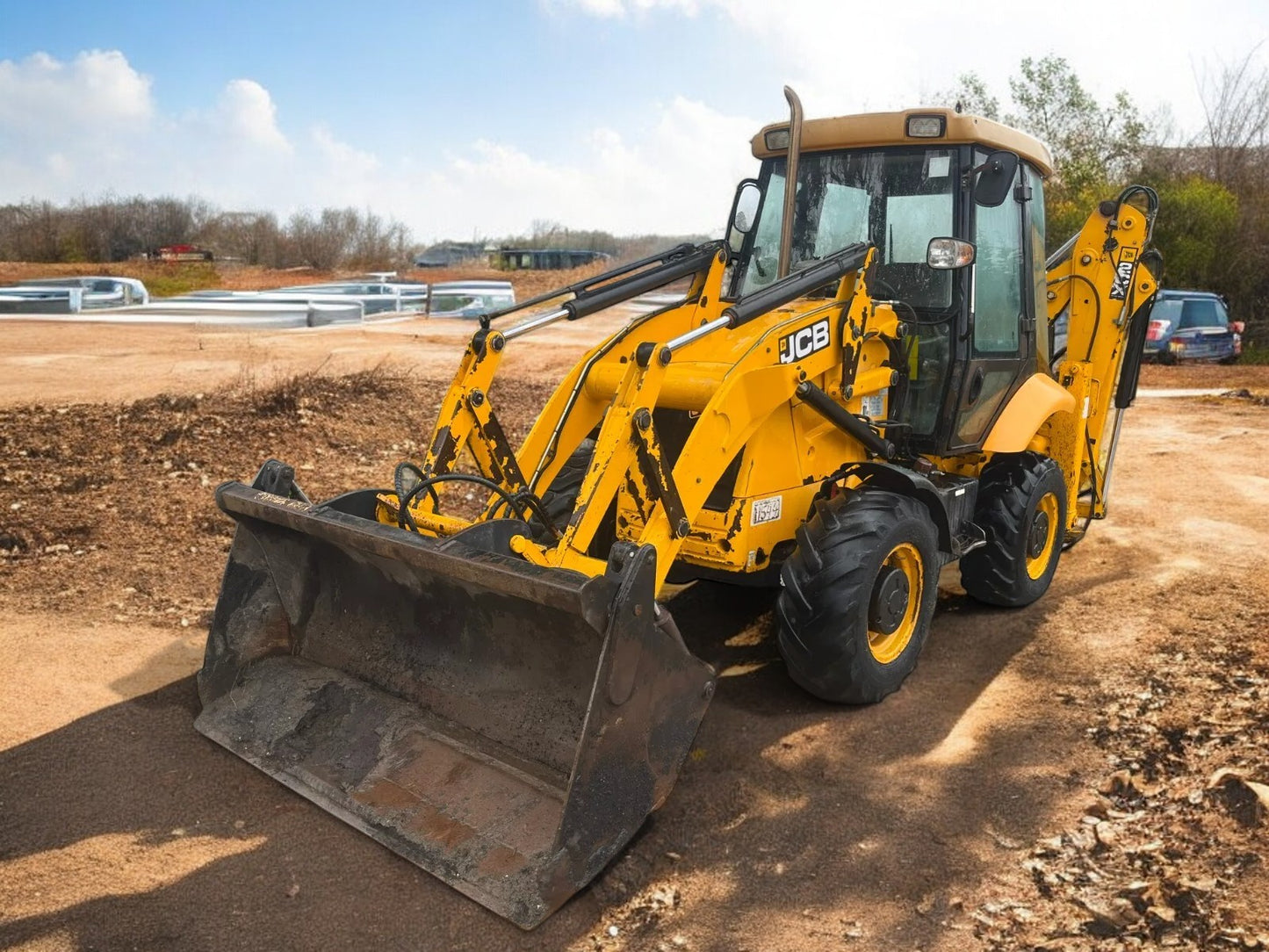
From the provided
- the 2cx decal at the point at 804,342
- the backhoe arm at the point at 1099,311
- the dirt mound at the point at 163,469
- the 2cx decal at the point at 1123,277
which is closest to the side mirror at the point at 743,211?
the 2cx decal at the point at 804,342

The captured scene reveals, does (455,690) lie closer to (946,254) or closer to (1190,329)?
(946,254)

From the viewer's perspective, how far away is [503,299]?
88.9 feet

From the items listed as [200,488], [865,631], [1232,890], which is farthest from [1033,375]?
[200,488]

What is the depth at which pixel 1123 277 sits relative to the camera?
661cm

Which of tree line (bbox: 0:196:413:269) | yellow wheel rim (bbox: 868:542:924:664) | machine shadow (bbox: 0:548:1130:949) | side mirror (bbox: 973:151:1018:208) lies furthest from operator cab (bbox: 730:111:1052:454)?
tree line (bbox: 0:196:413:269)

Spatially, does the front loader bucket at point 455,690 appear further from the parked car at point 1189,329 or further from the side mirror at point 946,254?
the parked car at point 1189,329

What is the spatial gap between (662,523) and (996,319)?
8.18ft

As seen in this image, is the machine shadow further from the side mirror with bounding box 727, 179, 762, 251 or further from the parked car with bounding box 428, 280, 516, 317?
the parked car with bounding box 428, 280, 516, 317

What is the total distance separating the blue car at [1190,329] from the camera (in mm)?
18609

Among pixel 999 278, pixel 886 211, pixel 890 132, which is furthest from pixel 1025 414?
pixel 890 132

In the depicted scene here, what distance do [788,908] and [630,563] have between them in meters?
1.17

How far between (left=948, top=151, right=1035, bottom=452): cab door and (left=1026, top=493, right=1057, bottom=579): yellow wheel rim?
723 mm

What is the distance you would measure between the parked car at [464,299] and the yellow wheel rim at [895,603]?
2046cm

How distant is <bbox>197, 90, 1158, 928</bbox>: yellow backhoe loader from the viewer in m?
3.48
